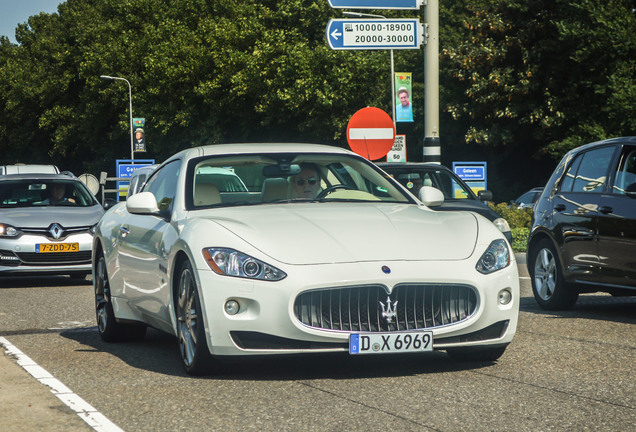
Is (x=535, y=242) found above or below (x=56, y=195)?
below

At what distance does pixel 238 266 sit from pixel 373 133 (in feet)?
36.0

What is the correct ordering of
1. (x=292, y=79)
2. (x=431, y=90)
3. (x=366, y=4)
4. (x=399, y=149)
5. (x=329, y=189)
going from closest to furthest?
(x=329, y=189) < (x=366, y=4) < (x=431, y=90) < (x=399, y=149) < (x=292, y=79)

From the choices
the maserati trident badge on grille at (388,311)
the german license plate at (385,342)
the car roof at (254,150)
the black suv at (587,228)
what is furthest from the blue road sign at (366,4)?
the german license plate at (385,342)

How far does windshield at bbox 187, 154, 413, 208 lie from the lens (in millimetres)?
7562

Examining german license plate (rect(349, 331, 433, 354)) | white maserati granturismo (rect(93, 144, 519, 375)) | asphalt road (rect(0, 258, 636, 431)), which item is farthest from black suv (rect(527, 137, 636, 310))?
german license plate (rect(349, 331, 433, 354))

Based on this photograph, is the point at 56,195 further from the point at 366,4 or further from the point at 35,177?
the point at 366,4

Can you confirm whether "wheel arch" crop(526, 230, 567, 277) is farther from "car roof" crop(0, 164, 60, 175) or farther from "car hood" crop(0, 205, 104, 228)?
"car roof" crop(0, 164, 60, 175)

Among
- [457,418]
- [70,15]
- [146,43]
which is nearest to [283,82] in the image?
[146,43]

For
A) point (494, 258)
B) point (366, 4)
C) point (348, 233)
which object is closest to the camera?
point (348, 233)

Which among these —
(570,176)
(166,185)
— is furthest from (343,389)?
(570,176)

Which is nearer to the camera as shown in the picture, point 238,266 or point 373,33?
point 238,266

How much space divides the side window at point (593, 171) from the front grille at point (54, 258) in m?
7.24

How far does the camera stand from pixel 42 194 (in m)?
16.3

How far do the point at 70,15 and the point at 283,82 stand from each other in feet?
85.6
